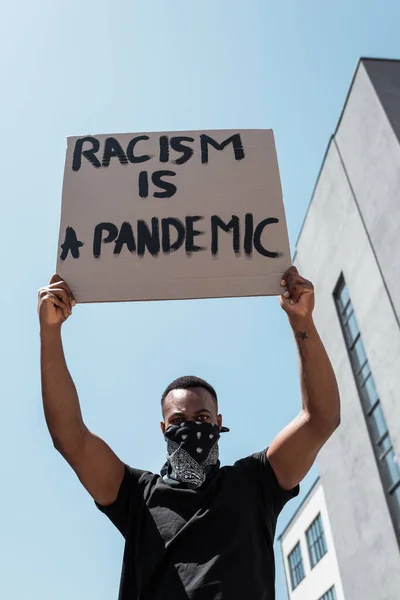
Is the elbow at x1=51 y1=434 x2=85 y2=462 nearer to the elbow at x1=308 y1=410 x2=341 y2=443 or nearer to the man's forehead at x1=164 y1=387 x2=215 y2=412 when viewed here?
the man's forehead at x1=164 y1=387 x2=215 y2=412

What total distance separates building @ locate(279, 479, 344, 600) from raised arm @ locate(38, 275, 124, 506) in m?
24.7

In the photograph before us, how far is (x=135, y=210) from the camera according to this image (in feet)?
8.54

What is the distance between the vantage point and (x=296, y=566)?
3094 centimetres

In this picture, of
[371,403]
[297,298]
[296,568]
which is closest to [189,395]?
[297,298]

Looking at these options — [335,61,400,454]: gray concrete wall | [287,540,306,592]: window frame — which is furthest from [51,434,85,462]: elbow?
[287,540,306,592]: window frame

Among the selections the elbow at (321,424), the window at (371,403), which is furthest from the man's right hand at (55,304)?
the window at (371,403)

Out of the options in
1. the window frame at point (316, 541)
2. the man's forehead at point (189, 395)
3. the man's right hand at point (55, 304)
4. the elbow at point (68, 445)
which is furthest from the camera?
the window frame at point (316, 541)

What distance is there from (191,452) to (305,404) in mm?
463

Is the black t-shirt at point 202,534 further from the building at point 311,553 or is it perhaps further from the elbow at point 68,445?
the building at point 311,553

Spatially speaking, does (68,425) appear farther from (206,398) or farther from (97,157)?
(97,157)

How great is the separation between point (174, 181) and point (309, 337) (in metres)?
0.95

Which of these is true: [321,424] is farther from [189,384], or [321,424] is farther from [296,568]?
[296,568]

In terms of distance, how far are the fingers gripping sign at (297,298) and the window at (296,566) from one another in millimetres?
30754

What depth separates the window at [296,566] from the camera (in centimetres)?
3009
